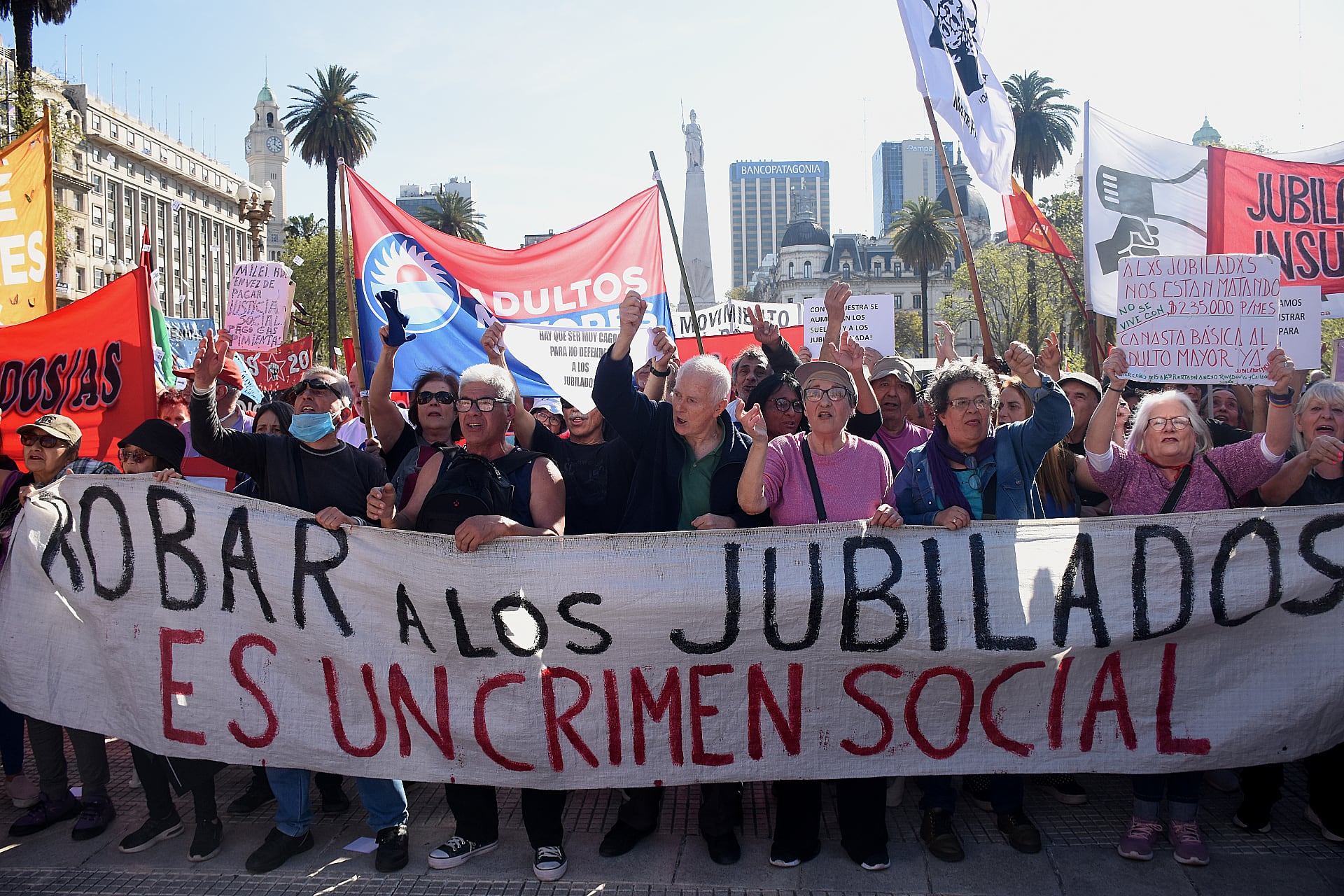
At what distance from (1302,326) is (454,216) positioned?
47.3 meters

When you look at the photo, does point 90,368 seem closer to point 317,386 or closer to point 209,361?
point 209,361

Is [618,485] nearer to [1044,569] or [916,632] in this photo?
[916,632]

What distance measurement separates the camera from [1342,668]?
350 centimetres

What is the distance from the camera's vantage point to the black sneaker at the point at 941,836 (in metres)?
3.53

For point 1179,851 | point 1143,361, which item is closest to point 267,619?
point 1179,851

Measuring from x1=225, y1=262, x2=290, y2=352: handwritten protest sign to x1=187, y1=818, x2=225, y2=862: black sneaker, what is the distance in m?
7.82

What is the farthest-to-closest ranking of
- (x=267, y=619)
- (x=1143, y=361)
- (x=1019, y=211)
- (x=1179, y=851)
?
(x=1019, y=211) < (x=1143, y=361) < (x=267, y=619) < (x=1179, y=851)

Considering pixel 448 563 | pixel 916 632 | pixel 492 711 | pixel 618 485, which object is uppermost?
pixel 618 485

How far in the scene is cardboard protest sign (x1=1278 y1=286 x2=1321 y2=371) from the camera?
238 inches

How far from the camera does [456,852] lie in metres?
3.62

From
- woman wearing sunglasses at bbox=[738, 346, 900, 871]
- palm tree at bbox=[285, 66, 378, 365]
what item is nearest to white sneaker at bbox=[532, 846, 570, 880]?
woman wearing sunglasses at bbox=[738, 346, 900, 871]

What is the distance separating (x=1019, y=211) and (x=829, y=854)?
647 centimetres

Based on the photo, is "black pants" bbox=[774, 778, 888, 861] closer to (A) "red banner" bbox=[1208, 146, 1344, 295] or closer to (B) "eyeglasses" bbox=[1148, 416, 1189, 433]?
(B) "eyeglasses" bbox=[1148, 416, 1189, 433]

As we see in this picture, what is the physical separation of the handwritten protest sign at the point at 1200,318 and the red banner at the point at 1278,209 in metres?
1.71
